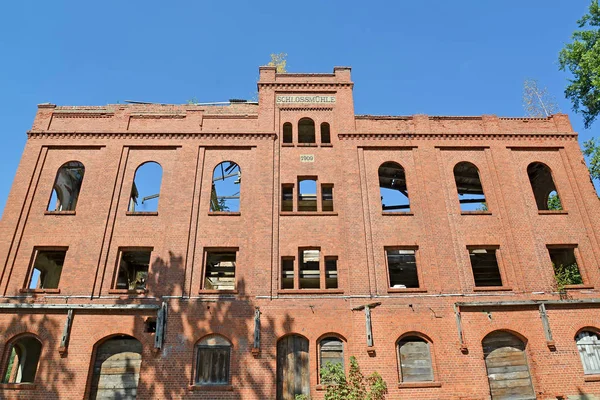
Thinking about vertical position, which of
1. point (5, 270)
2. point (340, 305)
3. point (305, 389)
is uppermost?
point (5, 270)

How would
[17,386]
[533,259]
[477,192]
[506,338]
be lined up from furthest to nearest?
[477,192] → [533,259] → [506,338] → [17,386]

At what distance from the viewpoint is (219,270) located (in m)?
21.5

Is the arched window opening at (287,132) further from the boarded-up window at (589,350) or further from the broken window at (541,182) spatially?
the boarded-up window at (589,350)

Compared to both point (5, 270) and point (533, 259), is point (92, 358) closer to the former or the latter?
point (5, 270)

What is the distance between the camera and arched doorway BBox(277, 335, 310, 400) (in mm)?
14719

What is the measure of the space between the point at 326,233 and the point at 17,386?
12.3m

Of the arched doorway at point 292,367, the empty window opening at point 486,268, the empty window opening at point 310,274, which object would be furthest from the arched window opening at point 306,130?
the arched doorway at point 292,367

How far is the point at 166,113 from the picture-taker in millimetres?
20453

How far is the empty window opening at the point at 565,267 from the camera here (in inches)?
650

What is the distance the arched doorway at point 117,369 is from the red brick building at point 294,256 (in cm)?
6

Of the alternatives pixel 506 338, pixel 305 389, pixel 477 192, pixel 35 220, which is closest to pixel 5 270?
pixel 35 220

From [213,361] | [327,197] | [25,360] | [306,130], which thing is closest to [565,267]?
[327,197]

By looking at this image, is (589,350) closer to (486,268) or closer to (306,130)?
(486,268)

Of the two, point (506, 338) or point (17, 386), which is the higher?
point (506, 338)
